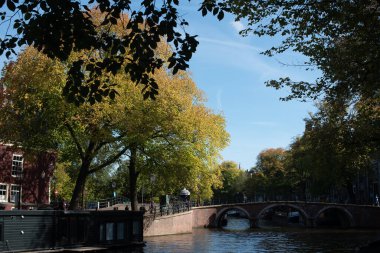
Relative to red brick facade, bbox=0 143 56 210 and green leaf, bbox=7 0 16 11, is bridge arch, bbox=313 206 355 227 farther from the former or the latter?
green leaf, bbox=7 0 16 11

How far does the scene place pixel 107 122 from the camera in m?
30.4

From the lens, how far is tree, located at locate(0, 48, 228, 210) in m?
28.8

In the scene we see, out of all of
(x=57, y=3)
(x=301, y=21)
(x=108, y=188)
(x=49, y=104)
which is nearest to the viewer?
(x=57, y=3)

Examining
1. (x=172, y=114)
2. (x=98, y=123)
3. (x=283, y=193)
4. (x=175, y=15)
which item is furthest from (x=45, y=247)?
(x=283, y=193)

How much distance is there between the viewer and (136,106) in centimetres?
2994

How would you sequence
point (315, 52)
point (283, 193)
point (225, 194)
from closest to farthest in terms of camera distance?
point (315, 52) → point (283, 193) → point (225, 194)

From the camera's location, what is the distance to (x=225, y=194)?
127m

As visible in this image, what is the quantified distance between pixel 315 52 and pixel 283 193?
82522 millimetres

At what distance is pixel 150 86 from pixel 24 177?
37.8m

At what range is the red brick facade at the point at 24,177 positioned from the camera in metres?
42.4

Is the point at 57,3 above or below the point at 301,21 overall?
below

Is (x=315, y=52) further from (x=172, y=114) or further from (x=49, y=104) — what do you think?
(x=49, y=104)

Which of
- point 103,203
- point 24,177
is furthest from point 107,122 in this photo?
point 103,203

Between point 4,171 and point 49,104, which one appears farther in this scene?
point 4,171
